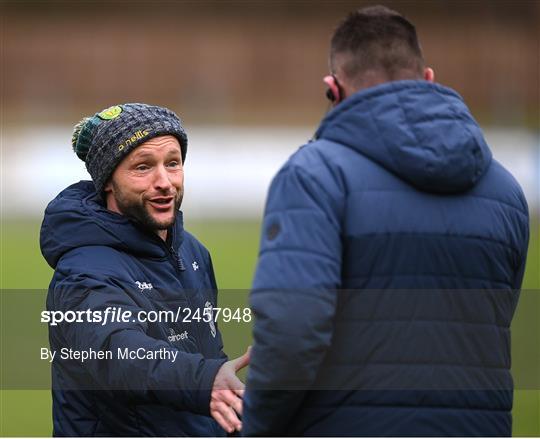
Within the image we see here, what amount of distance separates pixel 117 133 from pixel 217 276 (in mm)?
9164

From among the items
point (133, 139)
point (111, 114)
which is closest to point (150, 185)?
point (133, 139)

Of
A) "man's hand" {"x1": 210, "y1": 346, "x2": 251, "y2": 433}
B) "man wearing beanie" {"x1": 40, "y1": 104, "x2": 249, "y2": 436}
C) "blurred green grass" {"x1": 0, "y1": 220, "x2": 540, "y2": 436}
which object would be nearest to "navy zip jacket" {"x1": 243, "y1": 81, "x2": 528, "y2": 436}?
"man's hand" {"x1": 210, "y1": 346, "x2": 251, "y2": 433}

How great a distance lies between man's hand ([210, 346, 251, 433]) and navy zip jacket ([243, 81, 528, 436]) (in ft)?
1.03

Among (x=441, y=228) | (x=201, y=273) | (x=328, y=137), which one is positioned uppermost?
(x=328, y=137)

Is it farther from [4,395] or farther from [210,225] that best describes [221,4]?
[4,395]

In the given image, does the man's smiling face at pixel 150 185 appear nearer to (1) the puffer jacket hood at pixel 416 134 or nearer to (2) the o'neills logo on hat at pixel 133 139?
(2) the o'neills logo on hat at pixel 133 139

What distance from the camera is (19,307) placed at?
9.89 metres

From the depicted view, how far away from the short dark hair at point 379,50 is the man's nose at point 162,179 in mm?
917

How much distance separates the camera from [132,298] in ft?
10.6

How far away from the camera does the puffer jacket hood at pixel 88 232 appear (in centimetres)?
338

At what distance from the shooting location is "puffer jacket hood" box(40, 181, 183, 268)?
11.1 ft

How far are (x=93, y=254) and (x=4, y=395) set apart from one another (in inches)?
176

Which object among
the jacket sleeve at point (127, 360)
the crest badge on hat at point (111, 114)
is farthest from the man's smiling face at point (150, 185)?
the jacket sleeve at point (127, 360)

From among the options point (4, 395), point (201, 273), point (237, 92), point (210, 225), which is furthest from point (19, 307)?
point (237, 92)
